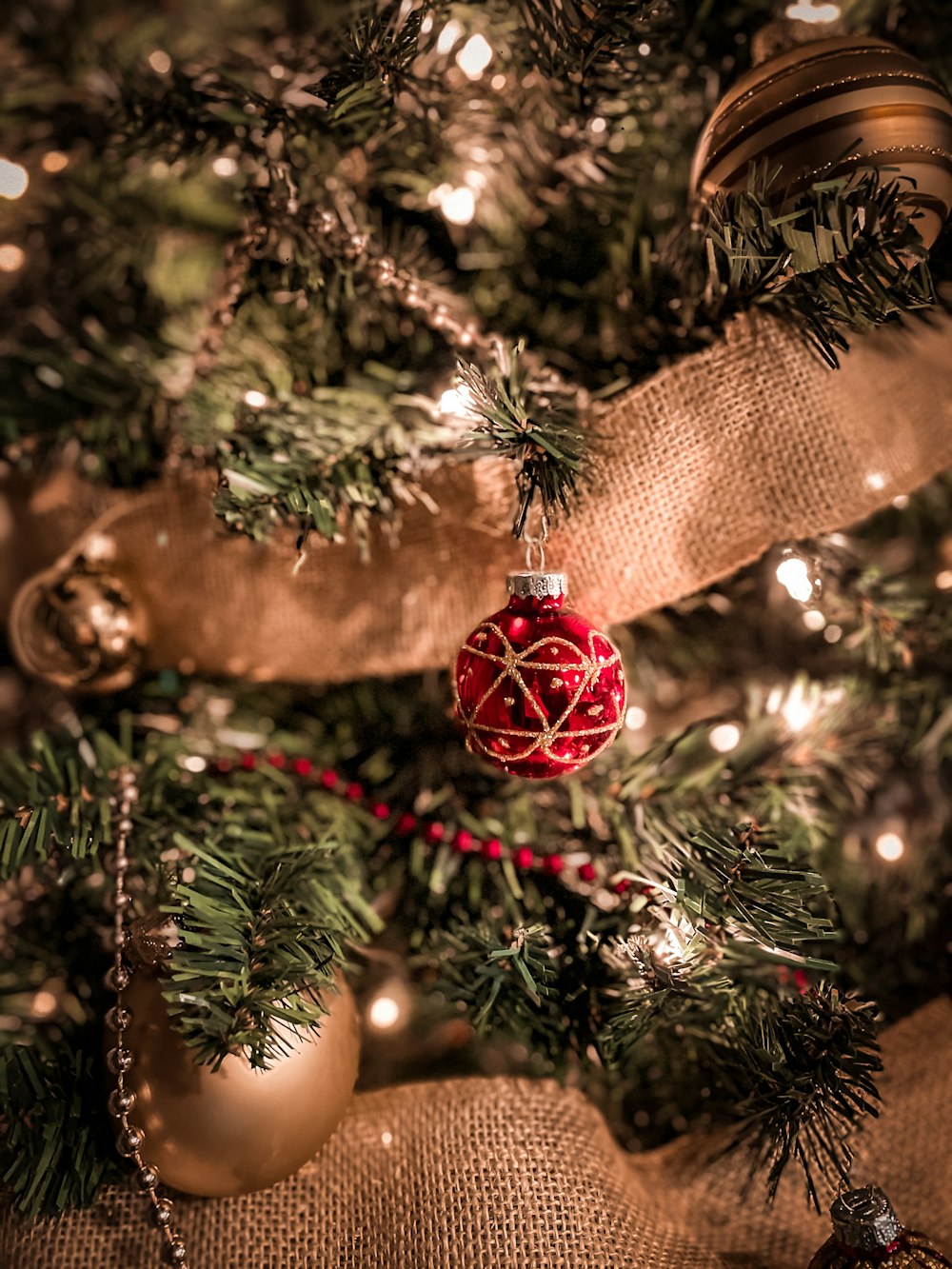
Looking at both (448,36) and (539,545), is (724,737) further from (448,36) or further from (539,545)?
(448,36)

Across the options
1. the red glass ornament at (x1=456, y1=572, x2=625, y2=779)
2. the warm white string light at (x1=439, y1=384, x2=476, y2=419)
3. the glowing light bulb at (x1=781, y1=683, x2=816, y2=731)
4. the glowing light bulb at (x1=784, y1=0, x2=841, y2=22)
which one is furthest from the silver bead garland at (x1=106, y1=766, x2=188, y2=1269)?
the glowing light bulb at (x1=784, y1=0, x2=841, y2=22)

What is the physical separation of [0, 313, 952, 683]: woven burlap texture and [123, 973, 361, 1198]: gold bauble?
0.25 meters

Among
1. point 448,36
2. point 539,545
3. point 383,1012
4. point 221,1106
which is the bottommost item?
point 383,1012

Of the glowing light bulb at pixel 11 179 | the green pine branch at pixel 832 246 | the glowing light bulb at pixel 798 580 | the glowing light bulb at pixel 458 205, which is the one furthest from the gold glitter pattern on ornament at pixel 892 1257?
the glowing light bulb at pixel 11 179

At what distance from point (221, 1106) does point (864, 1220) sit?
0.34 m

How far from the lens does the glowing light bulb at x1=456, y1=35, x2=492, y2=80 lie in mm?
571

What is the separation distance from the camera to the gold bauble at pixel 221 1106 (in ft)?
1.54

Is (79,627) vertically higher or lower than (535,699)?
lower

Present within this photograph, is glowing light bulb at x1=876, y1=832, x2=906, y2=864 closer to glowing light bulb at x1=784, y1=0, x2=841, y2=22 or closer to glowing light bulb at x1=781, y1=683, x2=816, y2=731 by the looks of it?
glowing light bulb at x1=781, y1=683, x2=816, y2=731

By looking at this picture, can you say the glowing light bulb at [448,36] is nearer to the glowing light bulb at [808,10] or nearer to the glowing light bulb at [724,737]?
the glowing light bulb at [808,10]

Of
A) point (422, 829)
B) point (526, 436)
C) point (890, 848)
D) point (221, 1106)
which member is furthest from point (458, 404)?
point (890, 848)

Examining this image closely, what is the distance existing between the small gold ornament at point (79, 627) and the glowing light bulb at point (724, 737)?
421 mm

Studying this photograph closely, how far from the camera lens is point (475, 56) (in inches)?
22.7

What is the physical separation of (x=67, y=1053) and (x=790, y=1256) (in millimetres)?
445
